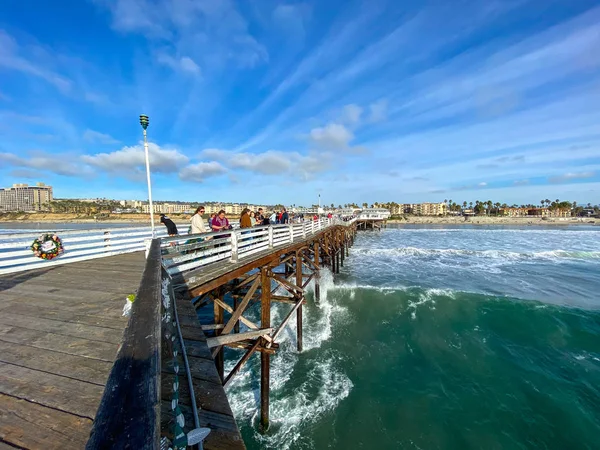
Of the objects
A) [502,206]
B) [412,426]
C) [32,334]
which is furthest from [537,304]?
[502,206]

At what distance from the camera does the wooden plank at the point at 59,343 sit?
278cm

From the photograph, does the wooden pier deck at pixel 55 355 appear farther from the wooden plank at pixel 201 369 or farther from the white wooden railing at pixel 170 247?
the white wooden railing at pixel 170 247

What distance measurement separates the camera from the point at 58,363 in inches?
104

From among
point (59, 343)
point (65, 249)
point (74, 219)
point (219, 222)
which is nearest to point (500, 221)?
point (219, 222)

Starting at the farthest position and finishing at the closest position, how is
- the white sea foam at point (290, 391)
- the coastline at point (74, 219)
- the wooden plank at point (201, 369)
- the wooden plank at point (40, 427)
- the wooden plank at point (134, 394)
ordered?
the coastline at point (74, 219) → the white sea foam at point (290, 391) → the wooden plank at point (201, 369) → the wooden plank at point (40, 427) → the wooden plank at point (134, 394)

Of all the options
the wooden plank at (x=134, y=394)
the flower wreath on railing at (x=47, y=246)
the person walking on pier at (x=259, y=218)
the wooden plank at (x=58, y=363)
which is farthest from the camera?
the person walking on pier at (x=259, y=218)

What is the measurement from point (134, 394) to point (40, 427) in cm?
171

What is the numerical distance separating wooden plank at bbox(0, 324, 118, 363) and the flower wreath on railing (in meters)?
5.31

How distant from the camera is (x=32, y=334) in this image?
3.28 m

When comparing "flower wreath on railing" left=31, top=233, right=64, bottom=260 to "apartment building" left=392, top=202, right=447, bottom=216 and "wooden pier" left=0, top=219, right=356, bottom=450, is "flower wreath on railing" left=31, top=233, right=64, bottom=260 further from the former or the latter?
"apartment building" left=392, top=202, right=447, bottom=216

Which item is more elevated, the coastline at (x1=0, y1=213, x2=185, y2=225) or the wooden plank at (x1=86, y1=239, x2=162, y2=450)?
the wooden plank at (x1=86, y1=239, x2=162, y2=450)

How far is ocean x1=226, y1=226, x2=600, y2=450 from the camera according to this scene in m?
6.11

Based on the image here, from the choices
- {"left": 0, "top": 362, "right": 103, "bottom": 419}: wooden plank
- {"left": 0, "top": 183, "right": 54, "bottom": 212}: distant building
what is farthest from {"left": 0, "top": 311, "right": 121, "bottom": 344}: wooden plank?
{"left": 0, "top": 183, "right": 54, "bottom": 212}: distant building

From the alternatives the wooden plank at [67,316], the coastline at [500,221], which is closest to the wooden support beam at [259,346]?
the wooden plank at [67,316]
